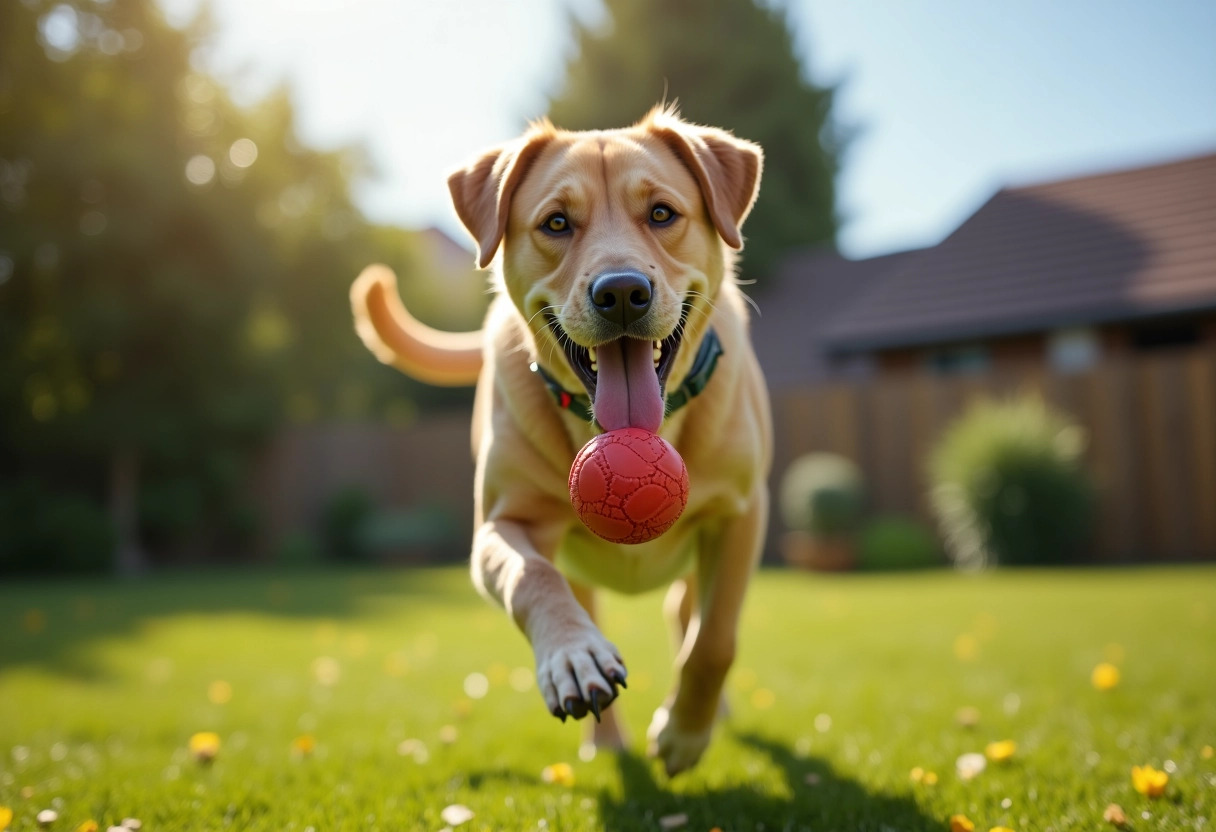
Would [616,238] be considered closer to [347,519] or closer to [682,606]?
[682,606]

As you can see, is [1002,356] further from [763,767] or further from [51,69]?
[51,69]

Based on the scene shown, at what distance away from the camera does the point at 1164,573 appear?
945 cm

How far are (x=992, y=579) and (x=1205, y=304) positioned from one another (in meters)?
3.48

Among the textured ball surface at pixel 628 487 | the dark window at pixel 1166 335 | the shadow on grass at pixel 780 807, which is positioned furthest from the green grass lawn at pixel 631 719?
the dark window at pixel 1166 335

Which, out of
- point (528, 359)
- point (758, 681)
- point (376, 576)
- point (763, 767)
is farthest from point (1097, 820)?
point (376, 576)

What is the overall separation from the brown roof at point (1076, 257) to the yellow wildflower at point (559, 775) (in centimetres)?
334

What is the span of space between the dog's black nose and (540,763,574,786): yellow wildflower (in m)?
1.59

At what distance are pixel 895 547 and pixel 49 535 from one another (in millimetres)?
12976

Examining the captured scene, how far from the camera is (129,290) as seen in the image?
51.5 feet

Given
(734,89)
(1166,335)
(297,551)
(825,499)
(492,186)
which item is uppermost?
(734,89)

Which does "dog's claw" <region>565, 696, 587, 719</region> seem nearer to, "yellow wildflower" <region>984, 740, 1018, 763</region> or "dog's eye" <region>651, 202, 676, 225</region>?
"dog's eye" <region>651, 202, 676, 225</region>

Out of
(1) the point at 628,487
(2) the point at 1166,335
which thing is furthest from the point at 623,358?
(2) the point at 1166,335

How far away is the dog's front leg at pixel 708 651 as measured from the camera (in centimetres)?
304

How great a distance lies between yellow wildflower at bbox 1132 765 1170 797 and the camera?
8.67 ft
